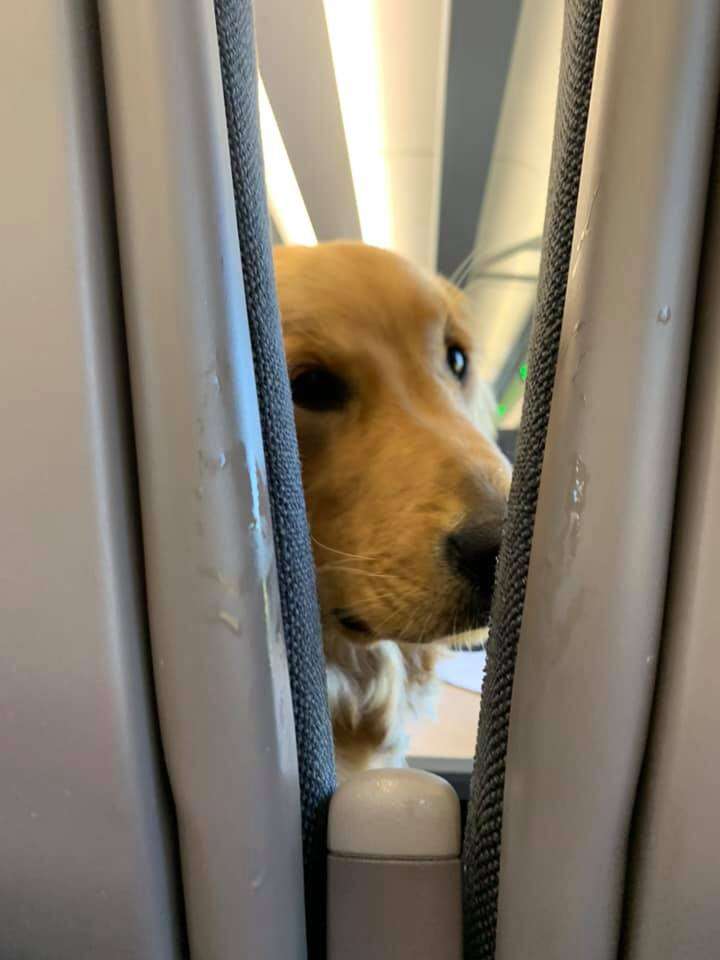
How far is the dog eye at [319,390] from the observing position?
91 centimetres

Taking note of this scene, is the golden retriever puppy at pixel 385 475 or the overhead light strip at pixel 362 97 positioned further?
the overhead light strip at pixel 362 97

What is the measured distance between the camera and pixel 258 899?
32cm

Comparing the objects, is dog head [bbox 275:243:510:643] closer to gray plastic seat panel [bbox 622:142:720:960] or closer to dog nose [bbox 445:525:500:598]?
dog nose [bbox 445:525:500:598]

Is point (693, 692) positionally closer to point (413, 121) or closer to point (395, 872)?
point (395, 872)

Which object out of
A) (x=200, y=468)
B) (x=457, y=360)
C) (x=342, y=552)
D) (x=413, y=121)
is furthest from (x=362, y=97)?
(x=200, y=468)

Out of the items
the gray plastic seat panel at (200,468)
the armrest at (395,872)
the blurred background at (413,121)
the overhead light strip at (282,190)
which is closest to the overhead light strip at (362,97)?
the blurred background at (413,121)

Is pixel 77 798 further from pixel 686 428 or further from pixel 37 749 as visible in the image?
pixel 686 428

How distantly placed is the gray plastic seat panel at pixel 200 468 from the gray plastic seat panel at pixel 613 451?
0.11 m

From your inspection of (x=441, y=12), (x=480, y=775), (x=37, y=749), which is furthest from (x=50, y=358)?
(x=441, y=12)

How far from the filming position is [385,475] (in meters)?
0.81

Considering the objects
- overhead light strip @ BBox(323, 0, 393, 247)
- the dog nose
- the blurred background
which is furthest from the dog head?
overhead light strip @ BBox(323, 0, 393, 247)

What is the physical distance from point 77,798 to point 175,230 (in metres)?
0.21

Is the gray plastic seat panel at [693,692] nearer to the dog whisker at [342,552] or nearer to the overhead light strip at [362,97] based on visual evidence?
the dog whisker at [342,552]

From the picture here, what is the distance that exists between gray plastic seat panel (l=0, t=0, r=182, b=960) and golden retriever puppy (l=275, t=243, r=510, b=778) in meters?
0.39
